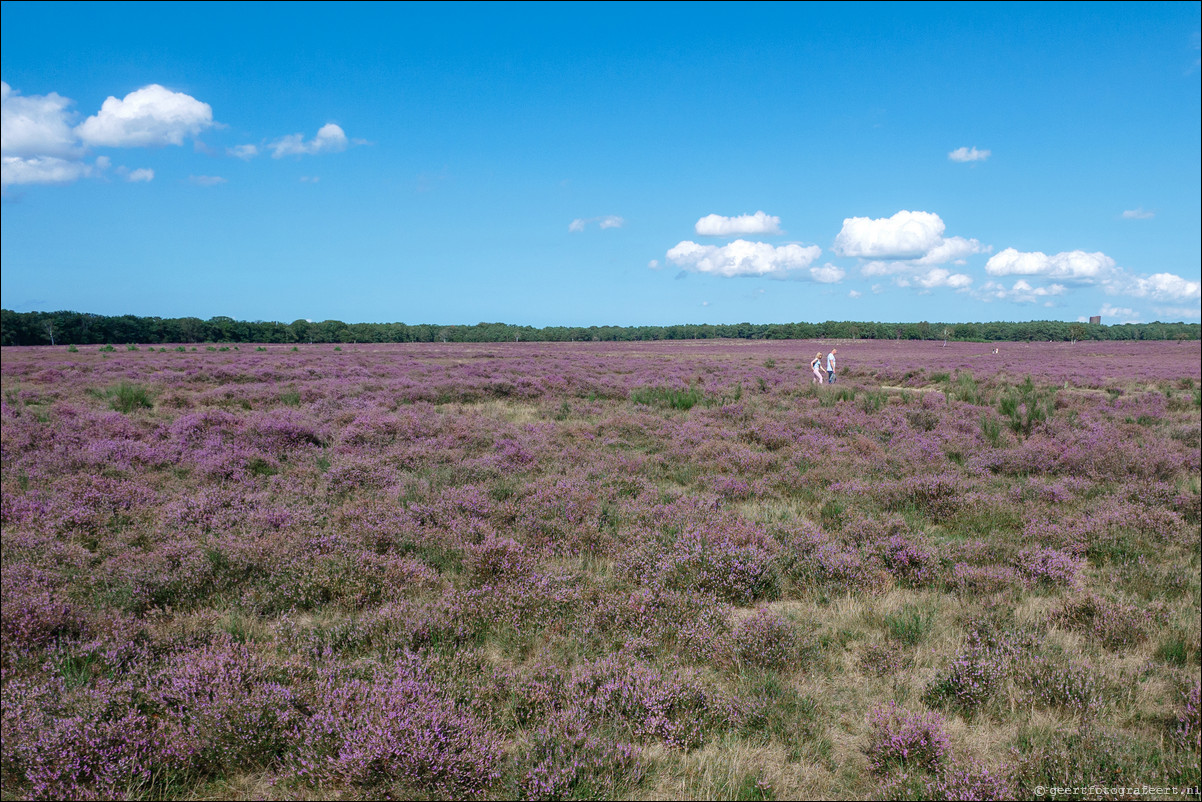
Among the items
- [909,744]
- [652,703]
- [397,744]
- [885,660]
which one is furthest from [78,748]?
[885,660]

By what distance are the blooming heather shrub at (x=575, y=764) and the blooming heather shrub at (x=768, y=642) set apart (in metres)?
1.35

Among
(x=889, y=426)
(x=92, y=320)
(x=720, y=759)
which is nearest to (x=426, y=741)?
(x=720, y=759)

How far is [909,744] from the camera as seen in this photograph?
3.21 metres

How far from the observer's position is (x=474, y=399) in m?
19.5

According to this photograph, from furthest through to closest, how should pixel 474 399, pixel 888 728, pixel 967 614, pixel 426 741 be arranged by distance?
pixel 474 399 → pixel 967 614 → pixel 888 728 → pixel 426 741

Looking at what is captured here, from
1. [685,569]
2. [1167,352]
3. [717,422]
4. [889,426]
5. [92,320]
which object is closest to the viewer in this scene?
[685,569]

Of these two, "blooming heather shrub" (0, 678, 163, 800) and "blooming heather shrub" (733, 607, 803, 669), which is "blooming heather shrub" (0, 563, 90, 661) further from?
"blooming heather shrub" (733, 607, 803, 669)

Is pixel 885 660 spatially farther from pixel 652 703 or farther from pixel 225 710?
pixel 225 710

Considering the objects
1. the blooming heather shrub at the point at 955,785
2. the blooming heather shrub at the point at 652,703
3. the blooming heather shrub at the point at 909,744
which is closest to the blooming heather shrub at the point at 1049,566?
the blooming heather shrub at the point at 909,744

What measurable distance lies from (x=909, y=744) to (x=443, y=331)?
12432 cm

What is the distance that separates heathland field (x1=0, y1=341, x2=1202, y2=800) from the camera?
10.2ft

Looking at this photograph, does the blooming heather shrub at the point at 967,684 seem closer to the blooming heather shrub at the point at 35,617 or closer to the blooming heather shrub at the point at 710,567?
the blooming heather shrub at the point at 710,567

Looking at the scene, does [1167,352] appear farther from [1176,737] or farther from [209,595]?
[209,595]

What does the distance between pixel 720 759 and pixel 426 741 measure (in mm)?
1726
